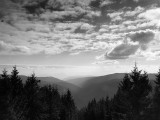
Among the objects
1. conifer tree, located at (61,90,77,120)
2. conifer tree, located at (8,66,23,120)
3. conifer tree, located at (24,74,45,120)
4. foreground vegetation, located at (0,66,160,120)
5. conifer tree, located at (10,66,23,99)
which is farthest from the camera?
conifer tree, located at (61,90,77,120)

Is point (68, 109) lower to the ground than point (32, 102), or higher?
lower

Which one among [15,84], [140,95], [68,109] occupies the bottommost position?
[68,109]

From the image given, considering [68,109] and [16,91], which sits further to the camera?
[68,109]

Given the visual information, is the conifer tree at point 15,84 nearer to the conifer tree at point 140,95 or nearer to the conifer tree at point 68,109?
the conifer tree at point 140,95

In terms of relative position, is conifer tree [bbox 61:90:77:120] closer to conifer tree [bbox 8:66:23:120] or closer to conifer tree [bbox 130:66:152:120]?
conifer tree [bbox 8:66:23:120]

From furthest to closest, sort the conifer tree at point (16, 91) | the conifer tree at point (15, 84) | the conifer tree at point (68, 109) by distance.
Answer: the conifer tree at point (68, 109), the conifer tree at point (15, 84), the conifer tree at point (16, 91)

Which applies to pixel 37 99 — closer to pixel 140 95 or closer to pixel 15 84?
pixel 15 84

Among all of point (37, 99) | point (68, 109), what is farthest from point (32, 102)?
point (68, 109)

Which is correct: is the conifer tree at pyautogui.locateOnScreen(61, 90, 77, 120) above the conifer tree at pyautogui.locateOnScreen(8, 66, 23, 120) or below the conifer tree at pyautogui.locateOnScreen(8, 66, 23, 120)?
below

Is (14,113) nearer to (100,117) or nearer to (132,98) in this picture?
(132,98)

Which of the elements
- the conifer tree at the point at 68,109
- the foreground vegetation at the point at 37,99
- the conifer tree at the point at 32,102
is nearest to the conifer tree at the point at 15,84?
the foreground vegetation at the point at 37,99

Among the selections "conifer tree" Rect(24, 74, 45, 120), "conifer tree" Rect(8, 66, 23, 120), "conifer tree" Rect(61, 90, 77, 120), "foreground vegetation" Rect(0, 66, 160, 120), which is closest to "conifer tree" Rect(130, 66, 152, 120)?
"foreground vegetation" Rect(0, 66, 160, 120)

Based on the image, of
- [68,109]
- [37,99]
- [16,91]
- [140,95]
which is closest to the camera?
[140,95]

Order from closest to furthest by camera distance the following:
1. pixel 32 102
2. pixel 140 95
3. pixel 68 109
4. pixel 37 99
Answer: pixel 140 95
pixel 32 102
pixel 37 99
pixel 68 109
